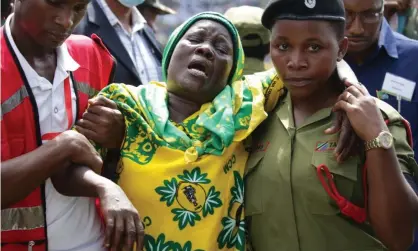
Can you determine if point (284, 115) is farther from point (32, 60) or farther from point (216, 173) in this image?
point (32, 60)

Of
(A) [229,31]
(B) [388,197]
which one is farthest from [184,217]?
(A) [229,31]

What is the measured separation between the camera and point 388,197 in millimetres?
2617

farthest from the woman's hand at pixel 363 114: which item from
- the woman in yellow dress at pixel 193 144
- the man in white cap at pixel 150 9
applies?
the man in white cap at pixel 150 9

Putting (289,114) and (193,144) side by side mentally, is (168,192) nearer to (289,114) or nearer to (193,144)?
(193,144)

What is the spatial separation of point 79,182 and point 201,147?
1.63ft

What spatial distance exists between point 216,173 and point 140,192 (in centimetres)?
30

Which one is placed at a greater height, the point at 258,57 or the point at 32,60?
the point at 32,60

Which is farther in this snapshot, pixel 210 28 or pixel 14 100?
pixel 210 28

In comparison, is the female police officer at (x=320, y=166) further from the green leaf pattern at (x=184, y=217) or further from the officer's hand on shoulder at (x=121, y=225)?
the officer's hand on shoulder at (x=121, y=225)

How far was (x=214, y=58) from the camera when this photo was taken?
3.10 meters

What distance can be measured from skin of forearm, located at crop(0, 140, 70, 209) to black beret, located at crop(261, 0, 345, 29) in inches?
37.7

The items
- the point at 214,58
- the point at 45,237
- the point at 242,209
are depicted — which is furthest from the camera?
the point at 214,58

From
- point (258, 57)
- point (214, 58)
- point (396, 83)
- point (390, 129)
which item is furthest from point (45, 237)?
point (258, 57)

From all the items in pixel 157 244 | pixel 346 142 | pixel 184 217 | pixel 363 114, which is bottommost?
pixel 157 244
